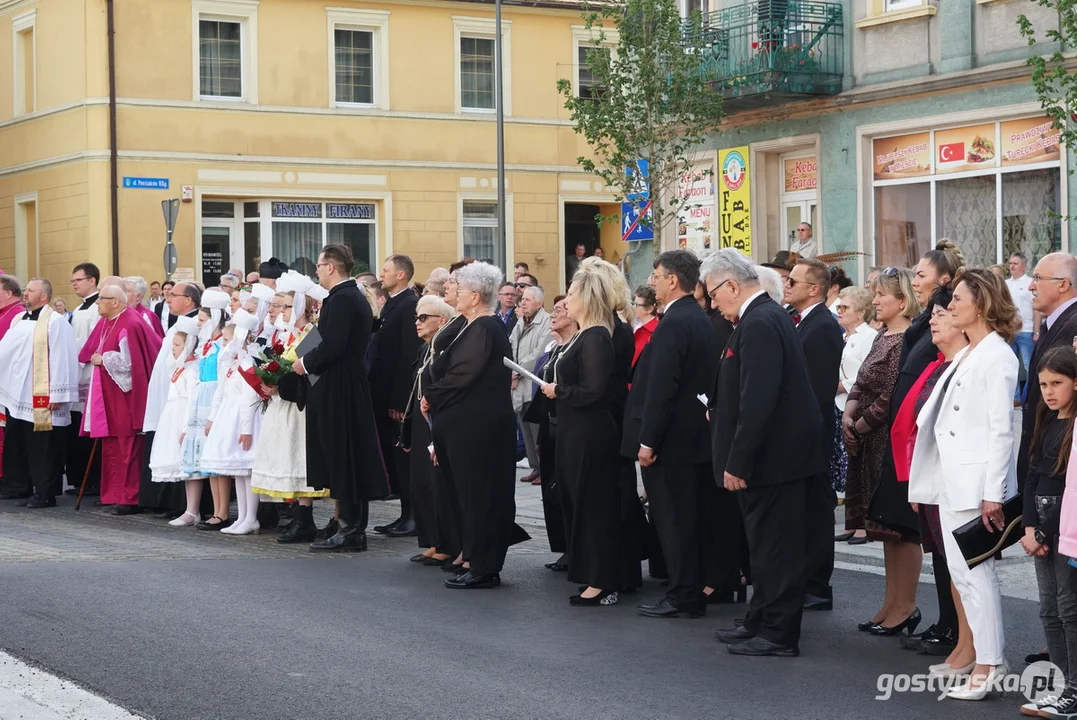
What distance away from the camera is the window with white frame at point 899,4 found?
2086cm

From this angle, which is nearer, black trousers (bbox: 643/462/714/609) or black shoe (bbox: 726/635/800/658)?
black shoe (bbox: 726/635/800/658)

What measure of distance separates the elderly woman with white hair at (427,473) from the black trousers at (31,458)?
4930mm

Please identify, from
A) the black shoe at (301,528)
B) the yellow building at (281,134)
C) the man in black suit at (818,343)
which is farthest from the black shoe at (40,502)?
the yellow building at (281,134)

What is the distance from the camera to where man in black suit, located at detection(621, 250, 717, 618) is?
8.97m

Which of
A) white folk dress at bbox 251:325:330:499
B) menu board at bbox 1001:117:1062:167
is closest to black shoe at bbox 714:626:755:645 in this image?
white folk dress at bbox 251:325:330:499

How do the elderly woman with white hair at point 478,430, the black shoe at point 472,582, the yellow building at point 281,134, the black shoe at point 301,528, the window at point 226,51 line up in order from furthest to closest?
the window at point 226,51 → the yellow building at point 281,134 → the black shoe at point 301,528 → the elderly woman with white hair at point 478,430 → the black shoe at point 472,582

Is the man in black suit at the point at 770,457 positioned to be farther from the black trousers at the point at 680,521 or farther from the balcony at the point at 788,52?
the balcony at the point at 788,52

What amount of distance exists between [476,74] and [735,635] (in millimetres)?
29724

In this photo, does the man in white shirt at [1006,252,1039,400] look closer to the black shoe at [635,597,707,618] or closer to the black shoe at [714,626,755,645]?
the black shoe at [635,597,707,618]

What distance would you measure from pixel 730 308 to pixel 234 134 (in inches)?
1064

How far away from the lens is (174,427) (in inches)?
521

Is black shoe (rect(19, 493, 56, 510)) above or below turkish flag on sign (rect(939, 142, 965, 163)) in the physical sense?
below

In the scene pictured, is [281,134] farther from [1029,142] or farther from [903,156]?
[1029,142]

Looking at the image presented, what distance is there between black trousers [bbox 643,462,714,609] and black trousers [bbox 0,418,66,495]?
7.75 metres
